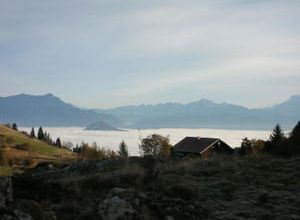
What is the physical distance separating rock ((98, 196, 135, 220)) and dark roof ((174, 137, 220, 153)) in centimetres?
8010

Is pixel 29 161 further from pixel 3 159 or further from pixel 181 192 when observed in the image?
pixel 181 192

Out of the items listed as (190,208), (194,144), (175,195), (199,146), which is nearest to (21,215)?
(190,208)

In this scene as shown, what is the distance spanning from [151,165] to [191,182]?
1.48m

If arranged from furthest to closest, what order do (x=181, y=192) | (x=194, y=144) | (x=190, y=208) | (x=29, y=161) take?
1. (x=29, y=161)
2. (x=194, y=144)
3. (x=181, y=192)
4. (x=190, y=208)

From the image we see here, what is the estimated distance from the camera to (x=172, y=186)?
12859 millimetres

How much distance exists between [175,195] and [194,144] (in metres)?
82.0

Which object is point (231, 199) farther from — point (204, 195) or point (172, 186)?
point (172, 186)

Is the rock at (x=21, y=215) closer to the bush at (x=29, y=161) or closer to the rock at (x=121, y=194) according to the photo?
the rock at (x=121, y=194)

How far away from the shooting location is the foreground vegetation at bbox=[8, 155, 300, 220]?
10125mm

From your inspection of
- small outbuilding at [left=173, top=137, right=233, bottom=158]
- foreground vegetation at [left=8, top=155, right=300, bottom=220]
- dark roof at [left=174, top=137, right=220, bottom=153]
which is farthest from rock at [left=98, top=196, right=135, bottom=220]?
dark roof at [left=174, top=137, right=220, bottom=153]

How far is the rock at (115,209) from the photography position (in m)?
9.43

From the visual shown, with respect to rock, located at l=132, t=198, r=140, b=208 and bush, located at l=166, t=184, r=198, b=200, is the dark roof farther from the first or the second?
rock, located at l=132, t=198, r=140, b=208

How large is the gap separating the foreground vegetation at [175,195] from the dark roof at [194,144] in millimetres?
73546

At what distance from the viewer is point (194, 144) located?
93812mm
